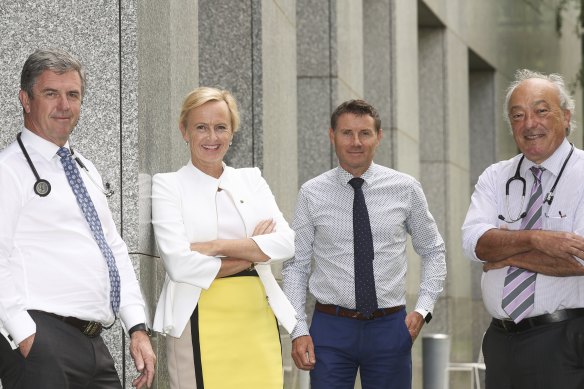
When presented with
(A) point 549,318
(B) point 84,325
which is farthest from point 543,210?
(B) point 84,325

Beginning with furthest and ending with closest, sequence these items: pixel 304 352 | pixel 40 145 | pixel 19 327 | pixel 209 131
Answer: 1. pixel 304 352
2. pixel 209 131
3. pixel 40 145
4. pixel 19 327

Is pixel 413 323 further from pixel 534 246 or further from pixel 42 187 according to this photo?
pixel 42 187

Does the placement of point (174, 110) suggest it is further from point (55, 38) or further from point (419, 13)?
point (419, 13)

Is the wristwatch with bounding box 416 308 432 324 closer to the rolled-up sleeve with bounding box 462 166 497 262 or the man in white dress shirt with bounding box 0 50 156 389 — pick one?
the rolled-up sleeve with bounding box 462 166 497 262

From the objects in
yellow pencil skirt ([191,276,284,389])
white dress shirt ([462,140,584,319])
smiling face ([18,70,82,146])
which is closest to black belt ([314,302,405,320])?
white dress shirt ([462,140,584,319])

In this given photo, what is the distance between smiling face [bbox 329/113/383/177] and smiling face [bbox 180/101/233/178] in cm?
119

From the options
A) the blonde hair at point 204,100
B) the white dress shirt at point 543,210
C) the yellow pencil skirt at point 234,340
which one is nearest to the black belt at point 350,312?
the white dress shirt at point 543,210

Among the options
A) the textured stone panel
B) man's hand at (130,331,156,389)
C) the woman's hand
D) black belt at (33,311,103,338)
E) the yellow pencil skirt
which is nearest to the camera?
black belt at (33,311,103,338)

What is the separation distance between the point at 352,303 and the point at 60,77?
237cm

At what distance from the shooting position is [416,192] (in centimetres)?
718

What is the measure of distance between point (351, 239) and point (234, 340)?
149 centimetres

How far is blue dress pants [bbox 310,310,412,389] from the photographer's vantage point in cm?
675

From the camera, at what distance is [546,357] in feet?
19.4

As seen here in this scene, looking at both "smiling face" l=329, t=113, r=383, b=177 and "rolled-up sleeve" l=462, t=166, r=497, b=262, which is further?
"smiling face" l=329, t=113, r=383, b=177
